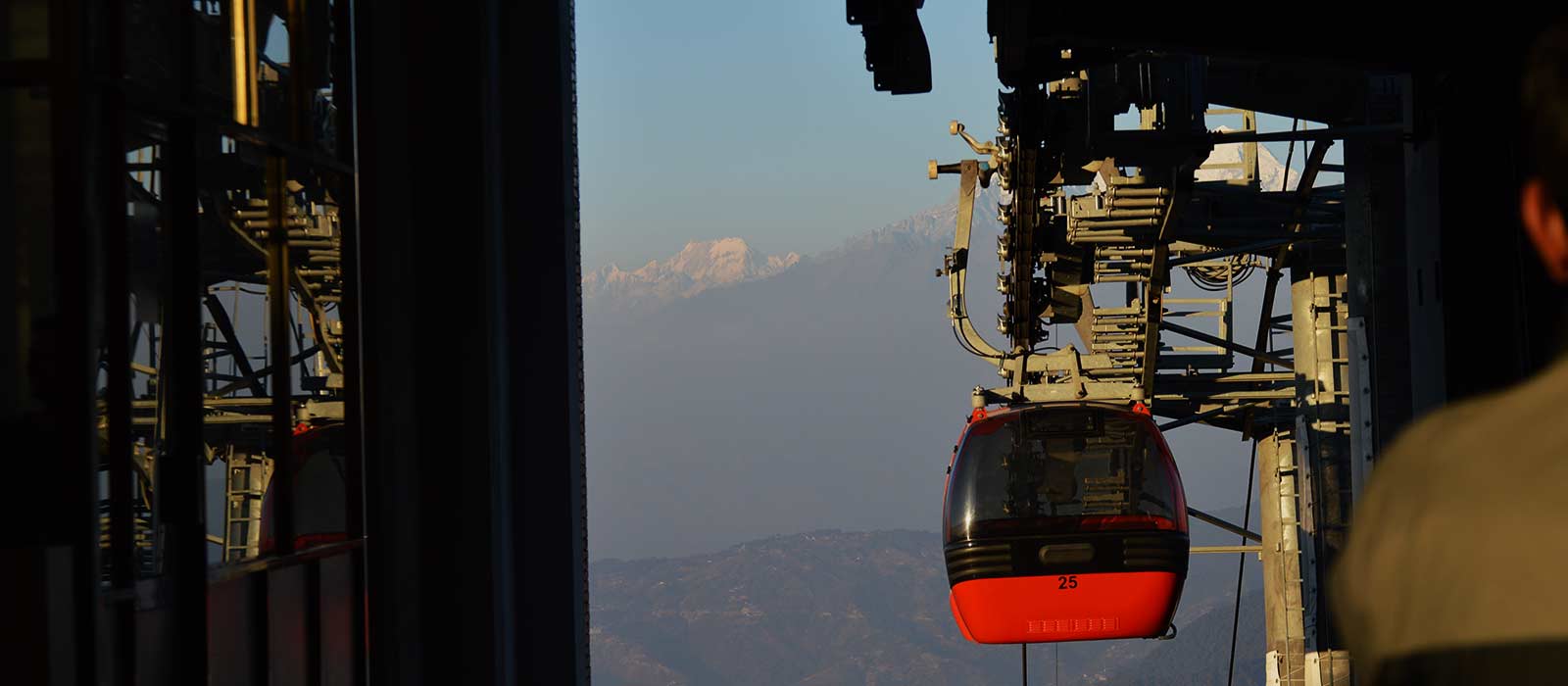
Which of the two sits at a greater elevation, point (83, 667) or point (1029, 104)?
point (1029, 104)

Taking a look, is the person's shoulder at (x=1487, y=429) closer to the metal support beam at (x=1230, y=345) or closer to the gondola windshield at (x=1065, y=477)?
the gondola windshield at (x=1065, y=477)

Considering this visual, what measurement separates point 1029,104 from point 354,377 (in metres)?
6.20

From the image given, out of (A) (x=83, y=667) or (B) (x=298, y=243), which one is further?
(B) (x=298, y=243)

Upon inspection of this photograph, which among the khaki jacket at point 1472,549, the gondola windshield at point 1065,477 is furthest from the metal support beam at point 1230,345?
the khaki jacket at point 1472,549

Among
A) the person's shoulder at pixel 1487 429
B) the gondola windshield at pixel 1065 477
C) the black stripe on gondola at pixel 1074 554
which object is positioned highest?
the person's shoulder at pixel 1487 429

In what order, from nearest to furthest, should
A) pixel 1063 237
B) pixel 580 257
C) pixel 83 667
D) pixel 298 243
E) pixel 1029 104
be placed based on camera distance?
pixel 83 667 < pixel 298 243 < pixel 580 257 < pixel 1029 104 < pixel 1063 237

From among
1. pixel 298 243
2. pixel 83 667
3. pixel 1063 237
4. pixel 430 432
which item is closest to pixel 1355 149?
pixel 1063 237

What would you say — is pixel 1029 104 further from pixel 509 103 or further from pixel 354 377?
pixel 354 377

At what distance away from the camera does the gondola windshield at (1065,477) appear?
17.1 metres

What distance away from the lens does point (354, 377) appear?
318 inches

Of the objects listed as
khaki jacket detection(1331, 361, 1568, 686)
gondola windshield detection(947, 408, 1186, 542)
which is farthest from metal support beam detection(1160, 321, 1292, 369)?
khaki jacket detection(1331, 361, 1568, 686)

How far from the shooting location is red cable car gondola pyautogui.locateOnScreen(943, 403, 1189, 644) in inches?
666

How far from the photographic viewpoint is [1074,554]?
16875 mm

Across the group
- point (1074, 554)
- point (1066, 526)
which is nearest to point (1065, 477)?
point (1066, 526)
